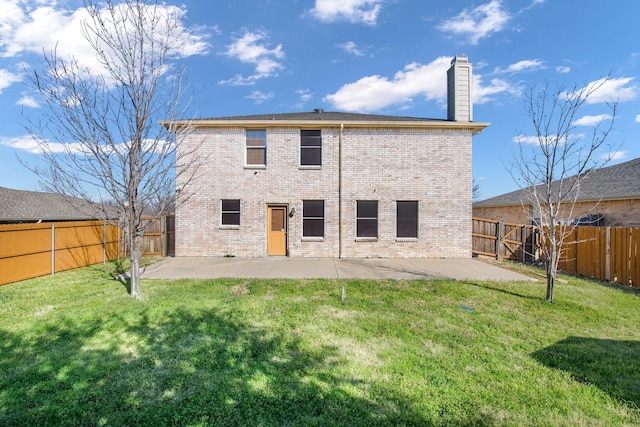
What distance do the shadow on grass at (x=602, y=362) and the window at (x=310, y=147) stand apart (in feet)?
31.9

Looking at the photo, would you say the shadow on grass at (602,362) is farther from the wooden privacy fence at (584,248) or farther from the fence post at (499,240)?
the fence post at (499,240)

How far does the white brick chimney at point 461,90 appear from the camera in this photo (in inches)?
482

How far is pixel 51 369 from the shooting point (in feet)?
11.1

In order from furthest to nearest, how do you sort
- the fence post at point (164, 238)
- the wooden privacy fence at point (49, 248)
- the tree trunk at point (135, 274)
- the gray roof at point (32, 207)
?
the gray roof at point (32, 207) < the fence post at point (164, 238) < the wooden privacy fence at point (49, 248) < the tree trunk at point (135, 274)

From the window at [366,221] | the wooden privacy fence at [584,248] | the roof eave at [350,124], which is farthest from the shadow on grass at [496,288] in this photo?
the roof eave at [350,124]

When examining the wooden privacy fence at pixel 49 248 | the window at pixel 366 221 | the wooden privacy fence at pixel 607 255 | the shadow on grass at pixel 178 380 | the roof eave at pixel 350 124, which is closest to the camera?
the shadow on grass at pixel 178 380

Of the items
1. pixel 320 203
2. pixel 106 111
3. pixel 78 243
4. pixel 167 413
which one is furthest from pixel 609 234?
pixel 78 243

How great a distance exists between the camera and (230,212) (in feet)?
40.0

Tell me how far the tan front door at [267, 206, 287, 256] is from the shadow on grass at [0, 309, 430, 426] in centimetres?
754

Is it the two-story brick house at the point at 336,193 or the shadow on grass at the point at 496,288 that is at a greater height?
the two-story brick house at the point at 336,193

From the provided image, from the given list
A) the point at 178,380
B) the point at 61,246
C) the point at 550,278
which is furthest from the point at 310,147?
the point at 178,380

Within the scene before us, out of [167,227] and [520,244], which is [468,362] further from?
[167,227]

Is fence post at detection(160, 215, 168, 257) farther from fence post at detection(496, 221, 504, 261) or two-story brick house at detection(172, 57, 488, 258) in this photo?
fence post at detection(496, 221, 504, 261)

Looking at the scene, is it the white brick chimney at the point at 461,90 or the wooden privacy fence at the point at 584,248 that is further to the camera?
the white brick chimney at the point at 461,90
